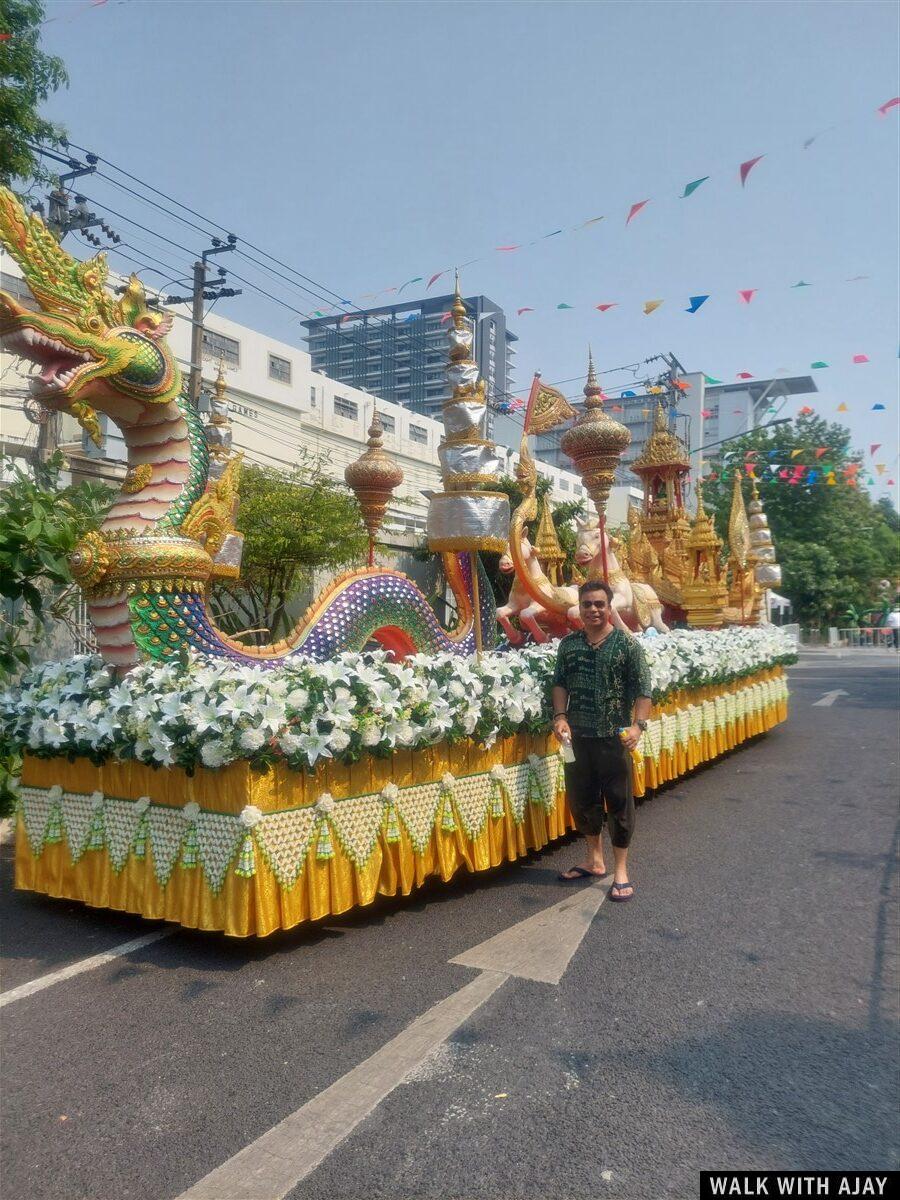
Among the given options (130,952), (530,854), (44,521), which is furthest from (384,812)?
(44,521)

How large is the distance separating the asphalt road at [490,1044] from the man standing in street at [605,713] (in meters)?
0.49

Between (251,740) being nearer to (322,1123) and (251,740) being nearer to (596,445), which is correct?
(322,1123)

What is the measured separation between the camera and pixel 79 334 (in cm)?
409

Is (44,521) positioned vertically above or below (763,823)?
above

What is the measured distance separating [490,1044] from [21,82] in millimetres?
8145

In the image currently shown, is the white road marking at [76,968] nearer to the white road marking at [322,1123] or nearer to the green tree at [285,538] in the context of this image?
the white road marking at [322,1123]

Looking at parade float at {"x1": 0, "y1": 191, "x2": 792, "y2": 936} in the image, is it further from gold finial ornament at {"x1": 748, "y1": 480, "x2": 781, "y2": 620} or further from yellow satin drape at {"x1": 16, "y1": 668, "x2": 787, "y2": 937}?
gold finial ornament at {"x1": 748, "y1": 480, "x2": 781, "y2": 620}

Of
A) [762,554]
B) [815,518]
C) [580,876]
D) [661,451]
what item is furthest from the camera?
[815,518]

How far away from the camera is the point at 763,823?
601 cm

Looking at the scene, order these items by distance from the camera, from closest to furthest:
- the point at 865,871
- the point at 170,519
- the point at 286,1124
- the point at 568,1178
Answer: the point at 568,1178 → the point at 286,1124 → the point at 170,519 → the point at 865,871

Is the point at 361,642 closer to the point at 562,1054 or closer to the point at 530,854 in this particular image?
the point at 530,854

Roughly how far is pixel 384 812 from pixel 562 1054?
147cm

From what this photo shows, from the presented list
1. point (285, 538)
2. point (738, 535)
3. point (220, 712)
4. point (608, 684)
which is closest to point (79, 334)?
point (220, 712)

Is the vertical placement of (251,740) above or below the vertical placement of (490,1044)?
above
